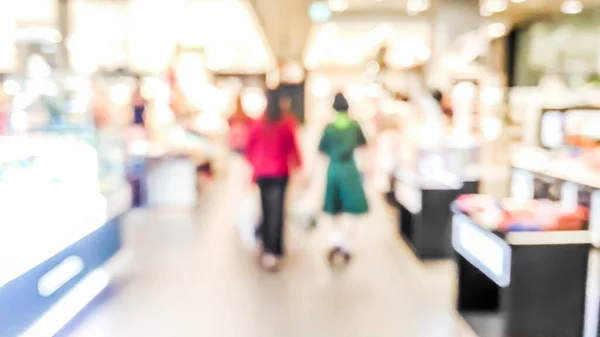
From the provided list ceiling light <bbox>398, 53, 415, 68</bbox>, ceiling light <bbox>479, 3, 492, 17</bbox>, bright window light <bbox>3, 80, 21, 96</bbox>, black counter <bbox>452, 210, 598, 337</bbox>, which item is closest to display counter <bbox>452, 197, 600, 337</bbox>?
black counter <bbox>452, 210, 598, 337</bbox>

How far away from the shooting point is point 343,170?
5.66 meters

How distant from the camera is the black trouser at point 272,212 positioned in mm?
5625

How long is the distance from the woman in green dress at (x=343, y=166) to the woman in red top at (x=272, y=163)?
333 millimetres

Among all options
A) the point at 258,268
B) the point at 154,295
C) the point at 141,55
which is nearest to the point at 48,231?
the point at 154,295

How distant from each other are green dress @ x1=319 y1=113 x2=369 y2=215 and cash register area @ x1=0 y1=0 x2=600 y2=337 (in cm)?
51

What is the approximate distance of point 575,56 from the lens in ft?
48.7

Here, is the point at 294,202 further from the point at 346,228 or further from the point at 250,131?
the point at 250,131

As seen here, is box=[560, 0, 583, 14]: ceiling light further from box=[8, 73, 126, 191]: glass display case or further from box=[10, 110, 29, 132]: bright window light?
box=[10, 110, 29, 132]: bright window light

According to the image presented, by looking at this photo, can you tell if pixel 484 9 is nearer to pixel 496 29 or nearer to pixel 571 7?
pixel 571 7

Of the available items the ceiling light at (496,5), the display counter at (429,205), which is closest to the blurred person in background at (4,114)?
the display counter at (429,205)

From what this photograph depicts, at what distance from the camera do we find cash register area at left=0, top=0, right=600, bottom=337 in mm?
3826

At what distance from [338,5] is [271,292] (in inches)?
377

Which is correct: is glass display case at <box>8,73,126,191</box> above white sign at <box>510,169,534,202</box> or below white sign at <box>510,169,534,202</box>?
above

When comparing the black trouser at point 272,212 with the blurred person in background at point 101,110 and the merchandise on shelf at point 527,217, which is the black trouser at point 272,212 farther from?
the blurred person in background at point 101,110
